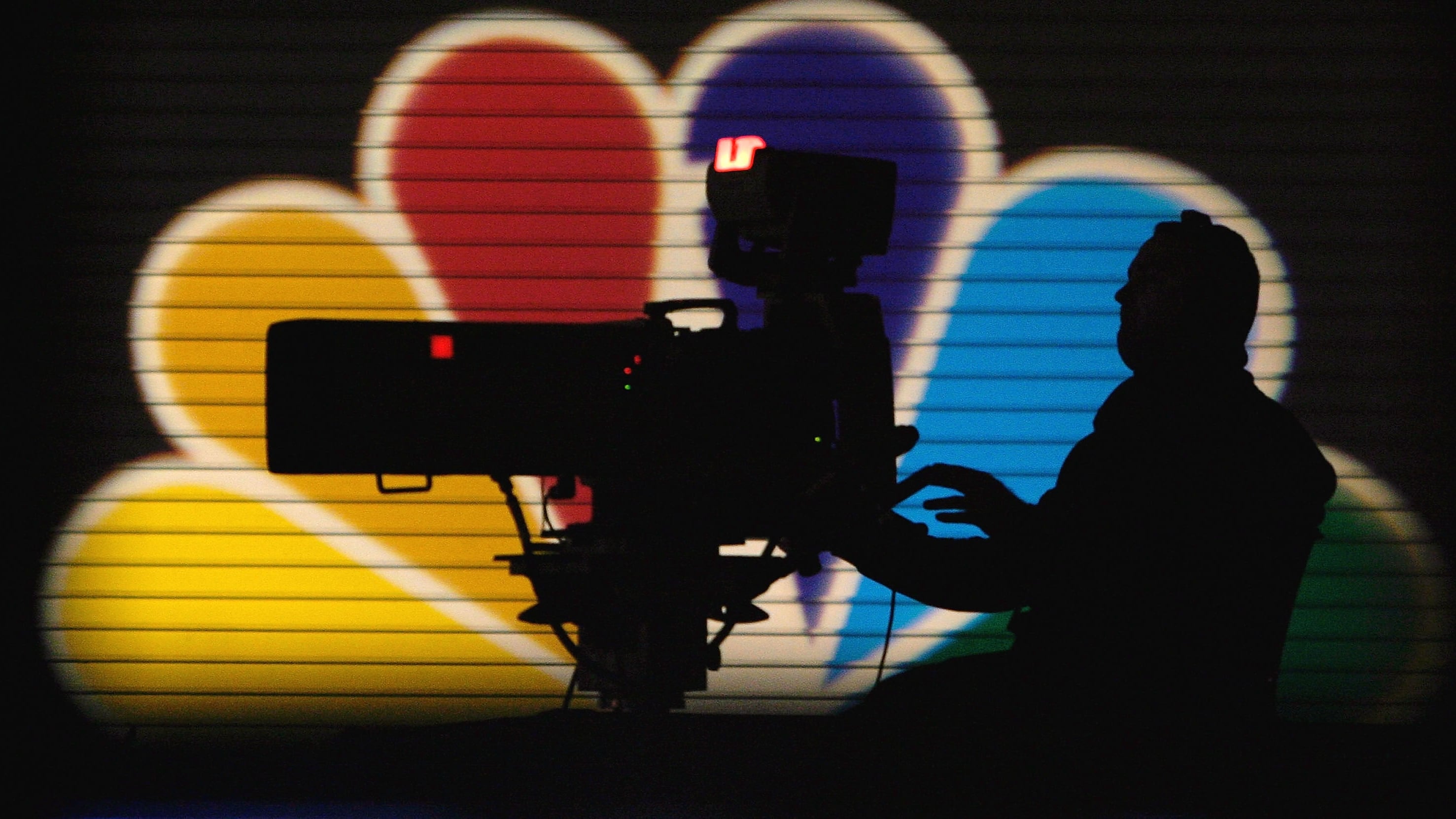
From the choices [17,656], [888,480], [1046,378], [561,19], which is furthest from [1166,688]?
[17,656]

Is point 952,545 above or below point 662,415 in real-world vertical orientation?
below

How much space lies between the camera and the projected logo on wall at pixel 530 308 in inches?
143

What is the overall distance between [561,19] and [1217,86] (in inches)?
89.7

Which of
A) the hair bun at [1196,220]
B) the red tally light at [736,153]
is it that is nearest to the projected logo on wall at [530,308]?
the red tally light at [736,153]

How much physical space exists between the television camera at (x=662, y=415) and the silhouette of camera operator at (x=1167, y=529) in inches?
7.5

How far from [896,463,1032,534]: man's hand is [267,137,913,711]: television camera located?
0.11 metres

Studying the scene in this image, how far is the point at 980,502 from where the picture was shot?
1950 millimetres

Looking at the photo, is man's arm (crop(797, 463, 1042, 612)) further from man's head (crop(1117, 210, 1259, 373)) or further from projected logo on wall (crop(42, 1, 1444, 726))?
projected logo on wall (crop(42, 1, 1444, 726))

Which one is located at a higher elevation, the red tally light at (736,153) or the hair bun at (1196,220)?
the red tally light at (736,153)

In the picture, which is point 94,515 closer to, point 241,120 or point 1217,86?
point 241,120

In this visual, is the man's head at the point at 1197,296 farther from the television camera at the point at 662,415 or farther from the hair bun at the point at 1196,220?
the television camera at the point at 662,415

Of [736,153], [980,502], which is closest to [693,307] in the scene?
[736,153]

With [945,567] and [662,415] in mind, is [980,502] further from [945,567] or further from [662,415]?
[662,415]

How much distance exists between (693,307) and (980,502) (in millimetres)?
658
